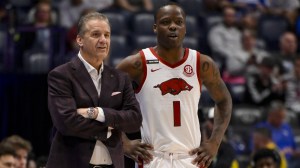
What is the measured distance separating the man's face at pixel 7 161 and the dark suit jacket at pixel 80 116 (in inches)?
79.9

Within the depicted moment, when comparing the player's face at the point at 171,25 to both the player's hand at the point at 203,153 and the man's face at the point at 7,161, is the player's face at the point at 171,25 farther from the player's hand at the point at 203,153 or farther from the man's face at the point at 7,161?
the man's face at the point at 7,161

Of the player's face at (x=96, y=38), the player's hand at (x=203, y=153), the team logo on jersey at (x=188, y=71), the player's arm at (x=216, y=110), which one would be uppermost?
the player's face at (x=96, y=38)

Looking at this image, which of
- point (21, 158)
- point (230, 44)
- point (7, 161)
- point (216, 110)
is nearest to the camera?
point (216, 110)

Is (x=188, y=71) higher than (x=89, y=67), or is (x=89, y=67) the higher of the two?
(x=89, y=67)

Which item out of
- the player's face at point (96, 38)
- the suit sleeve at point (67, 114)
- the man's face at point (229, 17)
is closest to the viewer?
the suit sleeve at point (67, 114)

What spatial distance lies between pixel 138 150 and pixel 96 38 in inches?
45.8

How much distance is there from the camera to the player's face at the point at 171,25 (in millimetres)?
6523

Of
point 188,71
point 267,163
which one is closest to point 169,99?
point 188,71

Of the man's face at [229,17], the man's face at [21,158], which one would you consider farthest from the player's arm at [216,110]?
the man's face at [229,17]

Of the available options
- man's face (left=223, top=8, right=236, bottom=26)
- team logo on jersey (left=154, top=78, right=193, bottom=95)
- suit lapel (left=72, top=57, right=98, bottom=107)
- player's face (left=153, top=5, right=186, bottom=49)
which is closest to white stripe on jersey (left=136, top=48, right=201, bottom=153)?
team logo on jersey (left=154, top=78, right=193, bottom=95)

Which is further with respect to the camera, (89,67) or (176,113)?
(176,113)

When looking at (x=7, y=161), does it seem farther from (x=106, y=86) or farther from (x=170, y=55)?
(x=106, y=86)

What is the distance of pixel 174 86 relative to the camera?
6.61 m

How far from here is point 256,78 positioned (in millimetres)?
12789
